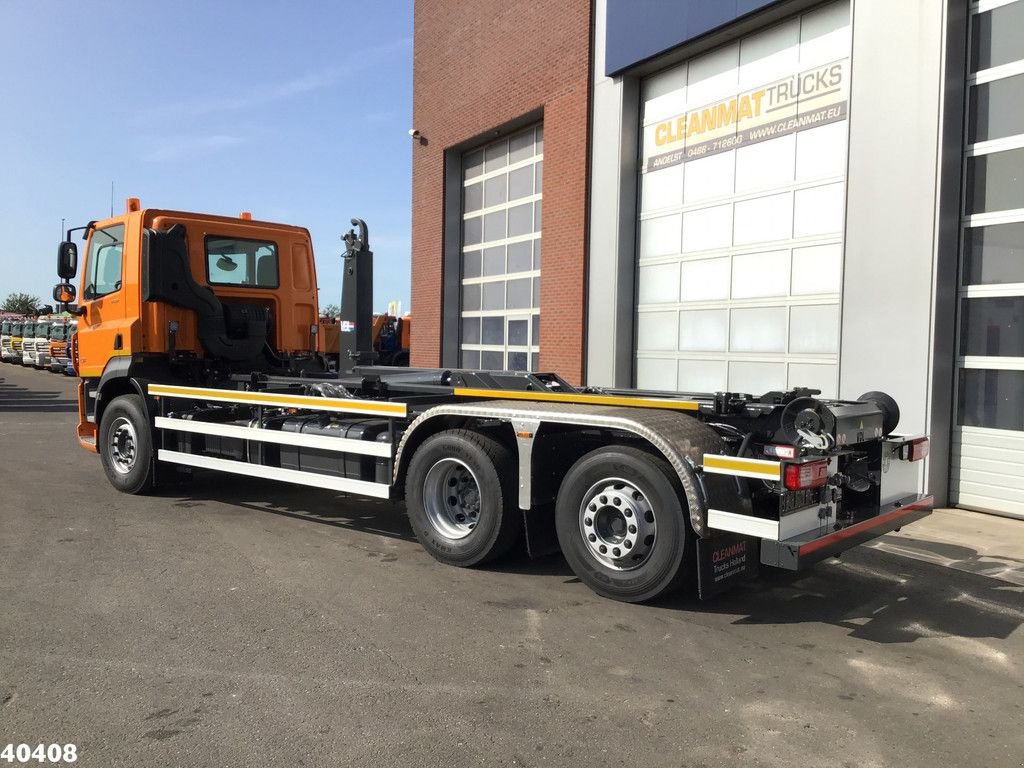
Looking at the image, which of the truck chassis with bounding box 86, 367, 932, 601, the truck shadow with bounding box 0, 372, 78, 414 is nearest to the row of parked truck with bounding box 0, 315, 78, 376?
the truck shadow with bounding box 0, 372, 78, 414

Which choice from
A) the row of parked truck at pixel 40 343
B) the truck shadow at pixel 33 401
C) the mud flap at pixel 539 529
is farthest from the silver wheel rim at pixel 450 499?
the row of parked truck at pixel 40 343

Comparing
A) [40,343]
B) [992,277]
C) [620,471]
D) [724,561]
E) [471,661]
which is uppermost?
[992,277]

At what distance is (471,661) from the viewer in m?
4.35

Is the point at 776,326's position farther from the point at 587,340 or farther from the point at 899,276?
the point at 587,340

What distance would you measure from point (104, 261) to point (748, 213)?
7.98 m

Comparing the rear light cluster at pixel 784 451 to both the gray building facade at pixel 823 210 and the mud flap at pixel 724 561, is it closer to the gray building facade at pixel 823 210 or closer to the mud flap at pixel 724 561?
the mud flap at pixel 724 561

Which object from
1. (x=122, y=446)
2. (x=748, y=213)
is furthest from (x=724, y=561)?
(x=748, y=213)

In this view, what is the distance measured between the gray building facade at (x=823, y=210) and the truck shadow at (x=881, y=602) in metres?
2.86

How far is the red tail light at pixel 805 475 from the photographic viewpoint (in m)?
4.57

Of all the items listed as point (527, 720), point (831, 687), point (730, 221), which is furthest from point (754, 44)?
point (527, 720)

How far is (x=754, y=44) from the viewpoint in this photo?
1127 cm

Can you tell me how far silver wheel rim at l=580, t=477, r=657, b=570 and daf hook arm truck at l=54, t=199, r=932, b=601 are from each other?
0.5 inches

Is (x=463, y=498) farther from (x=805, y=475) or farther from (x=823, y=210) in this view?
(x=823, y=210)

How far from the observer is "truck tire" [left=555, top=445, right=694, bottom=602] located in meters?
4.98
